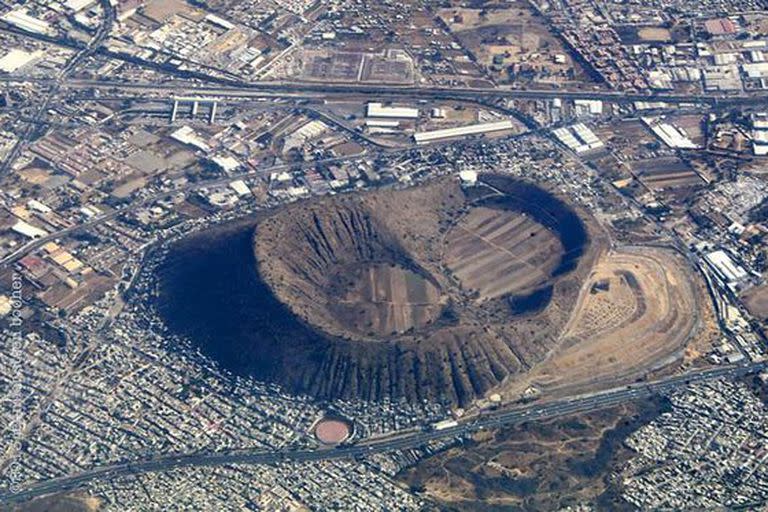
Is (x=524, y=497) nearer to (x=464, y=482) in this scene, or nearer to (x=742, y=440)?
(x=464, y=482)

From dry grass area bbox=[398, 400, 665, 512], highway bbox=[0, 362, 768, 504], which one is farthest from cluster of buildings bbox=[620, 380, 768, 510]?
highway bbox=[0, 362, 768, 504]

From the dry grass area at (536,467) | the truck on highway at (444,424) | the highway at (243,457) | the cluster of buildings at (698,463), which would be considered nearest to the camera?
the cluster of buildings at (698,463)

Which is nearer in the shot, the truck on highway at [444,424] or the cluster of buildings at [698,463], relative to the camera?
the cluster of buildings at [698,463]

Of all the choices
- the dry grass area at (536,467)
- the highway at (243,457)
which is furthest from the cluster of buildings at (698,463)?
the highway at (243,457)

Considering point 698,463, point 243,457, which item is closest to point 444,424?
point 243,457

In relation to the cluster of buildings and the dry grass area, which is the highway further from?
the cluster of buildings

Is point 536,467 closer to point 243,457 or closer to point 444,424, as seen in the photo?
point 444,424

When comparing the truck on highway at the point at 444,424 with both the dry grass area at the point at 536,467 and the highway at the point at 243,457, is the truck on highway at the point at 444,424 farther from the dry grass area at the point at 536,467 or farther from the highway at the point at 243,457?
the dry grass area at the point at 536,467

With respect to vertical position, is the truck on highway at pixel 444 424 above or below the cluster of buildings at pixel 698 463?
above

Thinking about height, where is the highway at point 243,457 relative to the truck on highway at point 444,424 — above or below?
below

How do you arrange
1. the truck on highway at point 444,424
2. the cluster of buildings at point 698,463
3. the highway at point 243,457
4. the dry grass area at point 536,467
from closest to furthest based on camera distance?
1. the cluster of buildings at point 698,463
2. the dry grass area at point 536,467
3. the highway at point 243,457
4. the truck on highway at point 444,424

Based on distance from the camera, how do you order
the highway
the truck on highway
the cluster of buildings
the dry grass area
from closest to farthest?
the cluster of buildings
the dry grass area
the highway
the truck on highway
